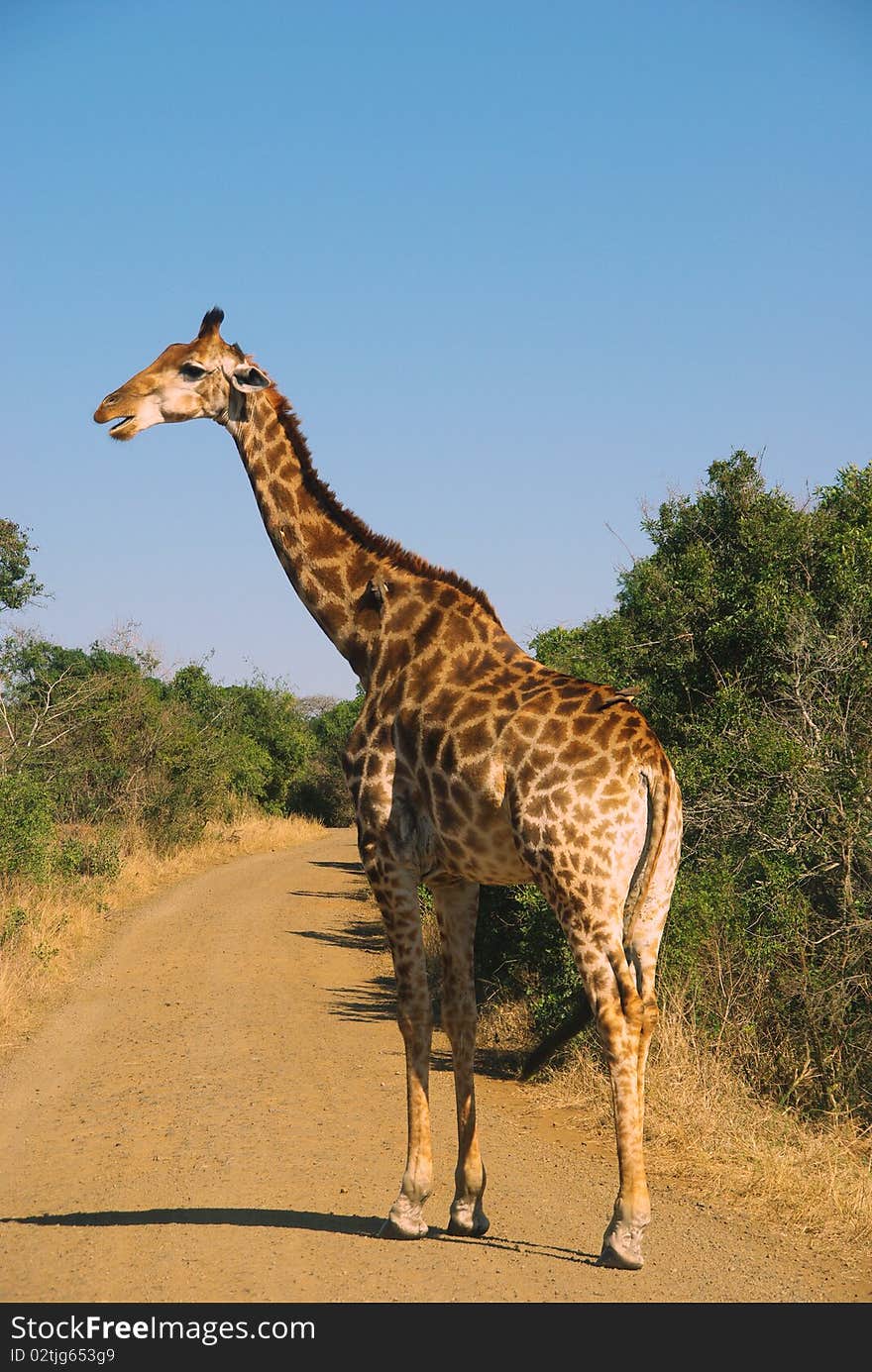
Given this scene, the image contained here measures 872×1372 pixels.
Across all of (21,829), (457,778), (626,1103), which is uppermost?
(457,778)

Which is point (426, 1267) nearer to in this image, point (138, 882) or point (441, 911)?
point (441, 911)

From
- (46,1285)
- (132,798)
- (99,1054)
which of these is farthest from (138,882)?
(46,1285)

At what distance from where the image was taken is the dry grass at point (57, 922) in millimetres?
12898

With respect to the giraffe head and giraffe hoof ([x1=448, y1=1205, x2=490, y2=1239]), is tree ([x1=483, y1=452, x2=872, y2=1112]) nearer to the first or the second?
giraffe hoof ([x1=448, y1=1205, x2=490, y2=1239])

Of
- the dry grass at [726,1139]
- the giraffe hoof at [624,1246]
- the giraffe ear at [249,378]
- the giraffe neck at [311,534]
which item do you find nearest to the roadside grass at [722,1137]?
the dry grass at [726,1139]

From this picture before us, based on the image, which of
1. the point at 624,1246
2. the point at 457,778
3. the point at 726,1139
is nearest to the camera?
the point at 624,1246

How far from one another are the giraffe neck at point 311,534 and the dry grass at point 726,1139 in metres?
3.70

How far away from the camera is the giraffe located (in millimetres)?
5742

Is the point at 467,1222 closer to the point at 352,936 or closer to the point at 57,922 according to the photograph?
the point at 57,922

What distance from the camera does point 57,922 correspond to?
1622 centimetres

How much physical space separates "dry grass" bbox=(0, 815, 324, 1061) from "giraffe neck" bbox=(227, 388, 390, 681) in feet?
20.5

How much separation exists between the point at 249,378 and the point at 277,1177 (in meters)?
4.89

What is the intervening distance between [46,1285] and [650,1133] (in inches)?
164

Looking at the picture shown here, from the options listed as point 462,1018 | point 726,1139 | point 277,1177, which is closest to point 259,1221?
point 277,1177
